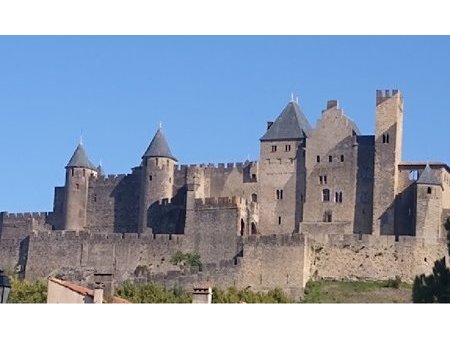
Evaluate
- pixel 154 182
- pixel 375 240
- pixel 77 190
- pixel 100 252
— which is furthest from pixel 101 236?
pixel 375 240

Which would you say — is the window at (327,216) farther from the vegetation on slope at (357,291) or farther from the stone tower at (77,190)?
the stone tower at (77,190)

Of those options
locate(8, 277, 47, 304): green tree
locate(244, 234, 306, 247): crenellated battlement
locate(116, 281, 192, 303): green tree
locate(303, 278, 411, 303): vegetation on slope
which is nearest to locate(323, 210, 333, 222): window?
→ locate(244, 234, 306, 247): crenellated battlement

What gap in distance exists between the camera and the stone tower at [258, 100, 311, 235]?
197 ft

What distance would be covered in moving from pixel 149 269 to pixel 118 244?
195cm

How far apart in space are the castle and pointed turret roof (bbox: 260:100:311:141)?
50mm

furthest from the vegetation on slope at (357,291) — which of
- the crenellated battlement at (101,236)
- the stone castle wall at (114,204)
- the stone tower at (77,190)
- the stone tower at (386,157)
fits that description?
the stone tower at (77,190)

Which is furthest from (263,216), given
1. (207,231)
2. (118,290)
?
(118,290)

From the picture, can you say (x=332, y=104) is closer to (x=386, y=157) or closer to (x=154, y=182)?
(x=386, y=157)

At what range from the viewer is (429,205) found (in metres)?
57.1

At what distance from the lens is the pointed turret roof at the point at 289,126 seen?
61531 mm

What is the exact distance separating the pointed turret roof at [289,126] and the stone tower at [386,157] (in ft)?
11.5

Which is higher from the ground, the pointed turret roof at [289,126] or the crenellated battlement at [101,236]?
the pointed turret roof at [289,126]

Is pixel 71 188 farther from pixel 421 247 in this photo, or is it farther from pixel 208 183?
pixel 421 247

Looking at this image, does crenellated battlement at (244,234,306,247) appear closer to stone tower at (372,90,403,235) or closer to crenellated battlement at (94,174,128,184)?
stone tower at (372,90,403,235)
